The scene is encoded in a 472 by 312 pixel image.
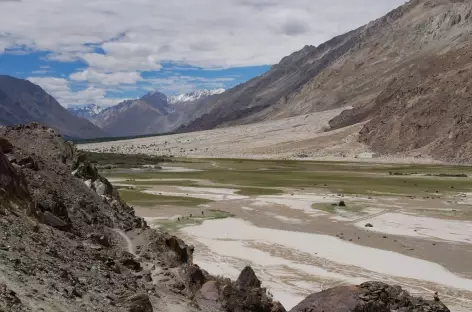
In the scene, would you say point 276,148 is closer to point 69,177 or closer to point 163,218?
point 163,218

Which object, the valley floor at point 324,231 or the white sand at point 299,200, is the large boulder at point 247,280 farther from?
the white sand at point 299,200

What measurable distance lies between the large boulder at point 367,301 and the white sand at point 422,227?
20559 millimetres

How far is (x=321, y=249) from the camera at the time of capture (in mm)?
31094

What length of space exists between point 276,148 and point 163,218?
131645 millimetres

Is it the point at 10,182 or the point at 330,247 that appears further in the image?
the point at 330,247

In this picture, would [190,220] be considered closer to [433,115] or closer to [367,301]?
[367,301]

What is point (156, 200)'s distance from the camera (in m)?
54.0

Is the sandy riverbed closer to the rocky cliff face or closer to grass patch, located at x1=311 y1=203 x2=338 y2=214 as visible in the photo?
grass patch, located at x1=311 y1=203 x2=338 y2=214

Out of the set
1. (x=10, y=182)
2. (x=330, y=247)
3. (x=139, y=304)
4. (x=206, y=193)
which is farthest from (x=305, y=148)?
(x=139, y=304)

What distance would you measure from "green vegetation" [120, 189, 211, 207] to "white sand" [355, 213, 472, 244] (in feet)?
61.5

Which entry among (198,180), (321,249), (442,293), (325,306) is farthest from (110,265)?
(198,180)

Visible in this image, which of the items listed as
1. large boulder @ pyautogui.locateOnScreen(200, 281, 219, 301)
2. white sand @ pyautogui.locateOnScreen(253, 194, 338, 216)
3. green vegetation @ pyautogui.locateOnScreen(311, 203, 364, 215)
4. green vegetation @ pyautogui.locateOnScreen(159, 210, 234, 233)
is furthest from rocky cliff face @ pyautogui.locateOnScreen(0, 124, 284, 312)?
white sand @ pyautogui.locateOnScreen(253, 194, 338, 216)

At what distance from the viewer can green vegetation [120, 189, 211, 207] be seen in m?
→ 51.4

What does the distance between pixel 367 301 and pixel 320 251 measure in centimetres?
1639
